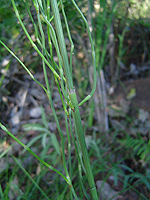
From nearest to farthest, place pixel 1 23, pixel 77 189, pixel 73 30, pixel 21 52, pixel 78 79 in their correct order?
pixel 77 189 < pixel 1 23 < pixel 21 52 < pixel 73 30 < pixel 78 79

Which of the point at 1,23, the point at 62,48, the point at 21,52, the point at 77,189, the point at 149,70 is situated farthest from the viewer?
the point at 149,70

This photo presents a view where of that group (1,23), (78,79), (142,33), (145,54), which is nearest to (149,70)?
(145,54)

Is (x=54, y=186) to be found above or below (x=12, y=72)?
below

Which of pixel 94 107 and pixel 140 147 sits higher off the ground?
pixel 94 107

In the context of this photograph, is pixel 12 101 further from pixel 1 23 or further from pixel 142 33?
pixel 142 33

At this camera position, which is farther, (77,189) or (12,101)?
(12,101)

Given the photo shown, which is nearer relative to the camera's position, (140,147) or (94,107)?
(140,147)

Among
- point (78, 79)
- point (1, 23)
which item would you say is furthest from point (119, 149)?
point (1, 23)

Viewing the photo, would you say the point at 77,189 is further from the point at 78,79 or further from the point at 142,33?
the point at 142,33

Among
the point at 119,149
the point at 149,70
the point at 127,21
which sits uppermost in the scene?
the point at 127,21
